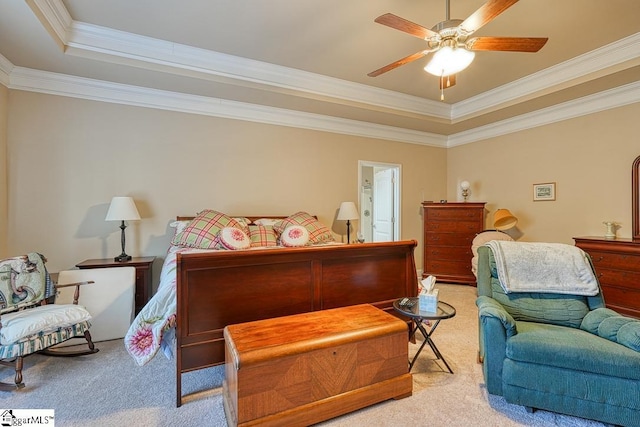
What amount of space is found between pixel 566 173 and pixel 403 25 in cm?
363

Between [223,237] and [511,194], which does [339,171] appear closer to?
[223,237]

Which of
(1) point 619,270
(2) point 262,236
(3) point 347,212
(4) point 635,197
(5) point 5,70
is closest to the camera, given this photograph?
(5) point 5,70

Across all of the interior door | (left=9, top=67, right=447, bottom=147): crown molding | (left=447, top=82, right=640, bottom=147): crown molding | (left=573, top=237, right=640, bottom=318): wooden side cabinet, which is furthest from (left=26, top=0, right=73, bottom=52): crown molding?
(left=573, top=237, right=640, bottom=318): wooden side cabinet

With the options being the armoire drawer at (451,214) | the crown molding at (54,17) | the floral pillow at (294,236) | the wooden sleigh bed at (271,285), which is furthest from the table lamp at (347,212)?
the crown molding at (54,17)

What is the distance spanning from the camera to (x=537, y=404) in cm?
177

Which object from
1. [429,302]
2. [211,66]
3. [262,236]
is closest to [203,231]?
[262,236]

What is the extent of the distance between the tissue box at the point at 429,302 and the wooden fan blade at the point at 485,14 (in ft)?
5.99

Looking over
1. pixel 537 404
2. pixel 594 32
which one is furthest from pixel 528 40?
pixel 537 404

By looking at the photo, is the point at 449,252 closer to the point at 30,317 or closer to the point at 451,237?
the point at 451,237

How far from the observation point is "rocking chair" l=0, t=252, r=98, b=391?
2.03 m

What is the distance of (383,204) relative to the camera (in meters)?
5.85

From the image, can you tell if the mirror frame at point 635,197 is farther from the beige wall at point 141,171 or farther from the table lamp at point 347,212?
the beige wall at point 141,171

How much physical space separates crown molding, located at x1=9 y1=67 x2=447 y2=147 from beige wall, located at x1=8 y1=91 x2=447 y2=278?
0.29 ft

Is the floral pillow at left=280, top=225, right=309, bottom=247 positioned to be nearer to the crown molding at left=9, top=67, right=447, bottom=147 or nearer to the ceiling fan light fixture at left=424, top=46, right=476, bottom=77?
the crown molding at left=9, top=67, right=447, bottom=147
